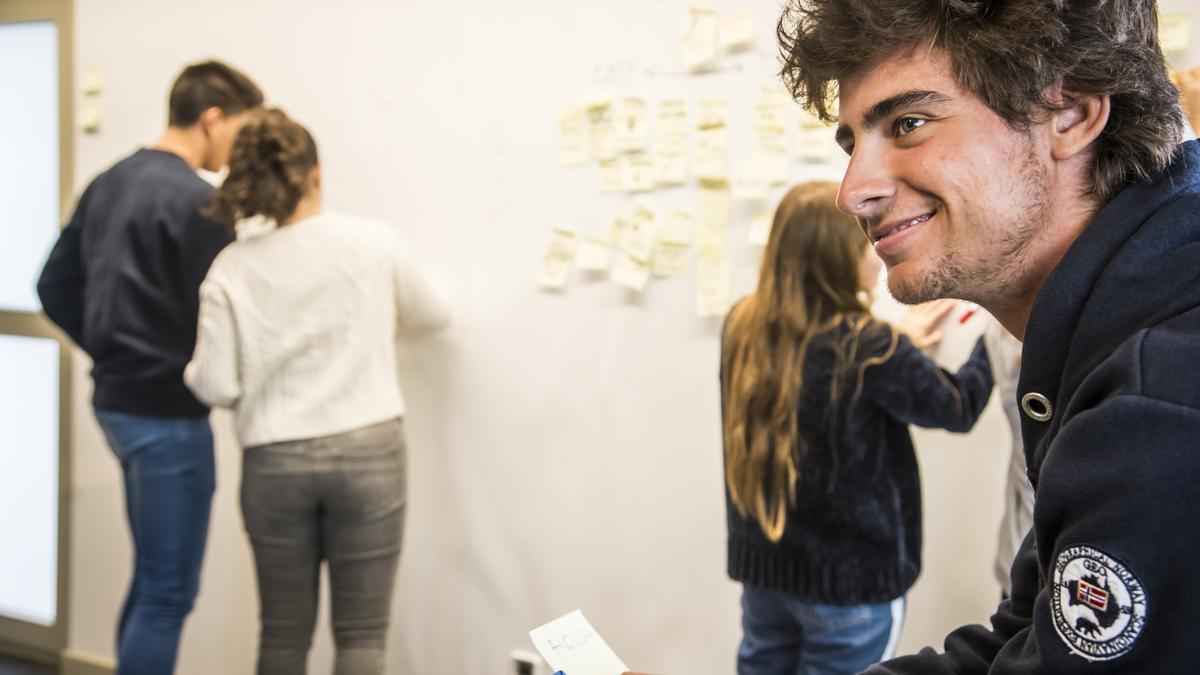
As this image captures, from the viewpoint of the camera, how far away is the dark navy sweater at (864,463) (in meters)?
1.51

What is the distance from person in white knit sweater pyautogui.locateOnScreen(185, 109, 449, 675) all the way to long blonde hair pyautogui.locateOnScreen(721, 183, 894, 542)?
0.80m

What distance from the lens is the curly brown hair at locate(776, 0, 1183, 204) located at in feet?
2.70

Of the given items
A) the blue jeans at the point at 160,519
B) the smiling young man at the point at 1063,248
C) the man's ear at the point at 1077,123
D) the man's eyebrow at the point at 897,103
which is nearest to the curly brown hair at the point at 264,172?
the blue jeans at the point at 160,519

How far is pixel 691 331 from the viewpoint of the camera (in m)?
2.00

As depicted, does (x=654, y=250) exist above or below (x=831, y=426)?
above

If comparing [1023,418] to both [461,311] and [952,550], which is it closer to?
[952,550]

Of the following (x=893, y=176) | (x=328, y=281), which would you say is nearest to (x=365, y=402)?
(x=328, y=281)

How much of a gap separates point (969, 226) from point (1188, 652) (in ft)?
1.30

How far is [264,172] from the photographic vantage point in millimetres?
1854

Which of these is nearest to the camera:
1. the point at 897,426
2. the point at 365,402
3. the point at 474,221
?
the point at 897,426

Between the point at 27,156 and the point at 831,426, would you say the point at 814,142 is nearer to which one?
the point at 831,426

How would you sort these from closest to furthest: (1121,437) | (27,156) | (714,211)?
(1121,437) → (714,211) → (27,156)

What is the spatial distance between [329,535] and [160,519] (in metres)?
0.46

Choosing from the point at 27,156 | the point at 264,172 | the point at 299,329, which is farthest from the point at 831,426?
the point at 27,156
